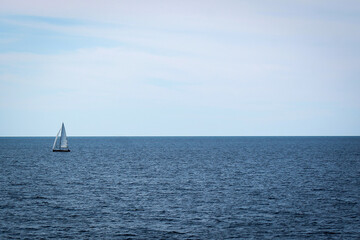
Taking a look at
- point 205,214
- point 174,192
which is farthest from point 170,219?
point 174,192

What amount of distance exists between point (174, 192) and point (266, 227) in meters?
24.3

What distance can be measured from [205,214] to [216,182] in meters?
28.6

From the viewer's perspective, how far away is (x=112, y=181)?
7662 centimetres

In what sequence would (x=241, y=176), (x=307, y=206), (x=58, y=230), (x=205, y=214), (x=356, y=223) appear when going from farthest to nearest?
(x=241, y=176)
(x=307, y=206)
(x=205, y=214)
(x=356, y=223)
(x=58, y=230)

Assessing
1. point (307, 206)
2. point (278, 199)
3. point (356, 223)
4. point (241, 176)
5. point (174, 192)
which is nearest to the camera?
point (356, 223)

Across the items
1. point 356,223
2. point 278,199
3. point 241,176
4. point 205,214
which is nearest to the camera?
point 356,223

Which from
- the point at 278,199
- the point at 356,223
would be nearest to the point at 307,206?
the point at 278,199

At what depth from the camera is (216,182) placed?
7494cm

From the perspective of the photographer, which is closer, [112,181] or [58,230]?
[58,230]

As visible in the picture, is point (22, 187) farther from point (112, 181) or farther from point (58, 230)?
point (58, 230)

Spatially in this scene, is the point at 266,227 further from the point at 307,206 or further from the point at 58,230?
the point at 58,230

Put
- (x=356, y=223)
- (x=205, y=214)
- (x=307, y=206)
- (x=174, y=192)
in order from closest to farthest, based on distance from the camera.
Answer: (x=356, y=223)
(x=205, y=214)
(x=307, y=206)
(x=174, y=192)

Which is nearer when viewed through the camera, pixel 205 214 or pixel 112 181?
pixel 205 214

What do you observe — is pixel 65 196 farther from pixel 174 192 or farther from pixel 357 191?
pixel 357 191
